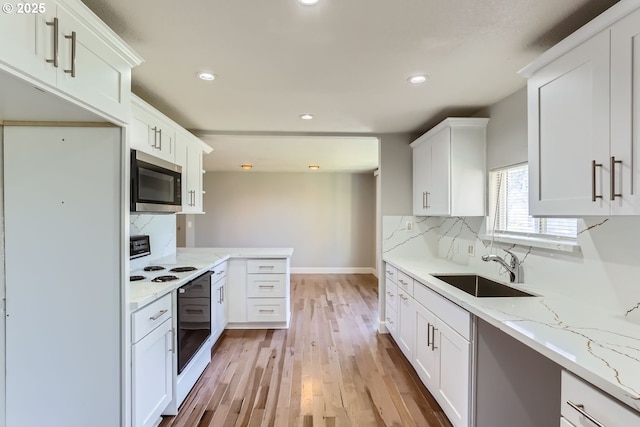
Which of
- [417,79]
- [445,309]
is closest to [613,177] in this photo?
[445,309]

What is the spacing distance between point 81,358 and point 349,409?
1.65 meters

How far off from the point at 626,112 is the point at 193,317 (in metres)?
2.73

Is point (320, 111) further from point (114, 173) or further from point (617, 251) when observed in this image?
point (617, 251)

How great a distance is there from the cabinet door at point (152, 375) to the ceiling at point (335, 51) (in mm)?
1639

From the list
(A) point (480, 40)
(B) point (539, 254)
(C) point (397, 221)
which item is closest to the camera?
(A) point (480, 40)

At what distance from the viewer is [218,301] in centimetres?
324

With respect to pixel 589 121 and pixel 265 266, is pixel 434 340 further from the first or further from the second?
pixel 265 266

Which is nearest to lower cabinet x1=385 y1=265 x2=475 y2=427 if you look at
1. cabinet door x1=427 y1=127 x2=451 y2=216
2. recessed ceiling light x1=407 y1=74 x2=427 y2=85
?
cabinet door x1=427 y1=127 x2=451 y2=216

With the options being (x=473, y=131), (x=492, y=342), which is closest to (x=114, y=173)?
(x=492, y=342)

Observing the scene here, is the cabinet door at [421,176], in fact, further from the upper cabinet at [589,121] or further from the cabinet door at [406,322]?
the upper cabinet at [589,121]

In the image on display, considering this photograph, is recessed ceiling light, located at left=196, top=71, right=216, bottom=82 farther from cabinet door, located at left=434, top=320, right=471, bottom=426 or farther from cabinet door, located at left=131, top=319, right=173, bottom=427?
cabinet door, located at left=434, top=320, right=471, bottom=426

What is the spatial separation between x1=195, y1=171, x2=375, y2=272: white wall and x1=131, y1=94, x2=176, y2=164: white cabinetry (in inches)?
165

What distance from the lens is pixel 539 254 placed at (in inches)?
81.1

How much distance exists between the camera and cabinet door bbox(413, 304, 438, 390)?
2.18 m
